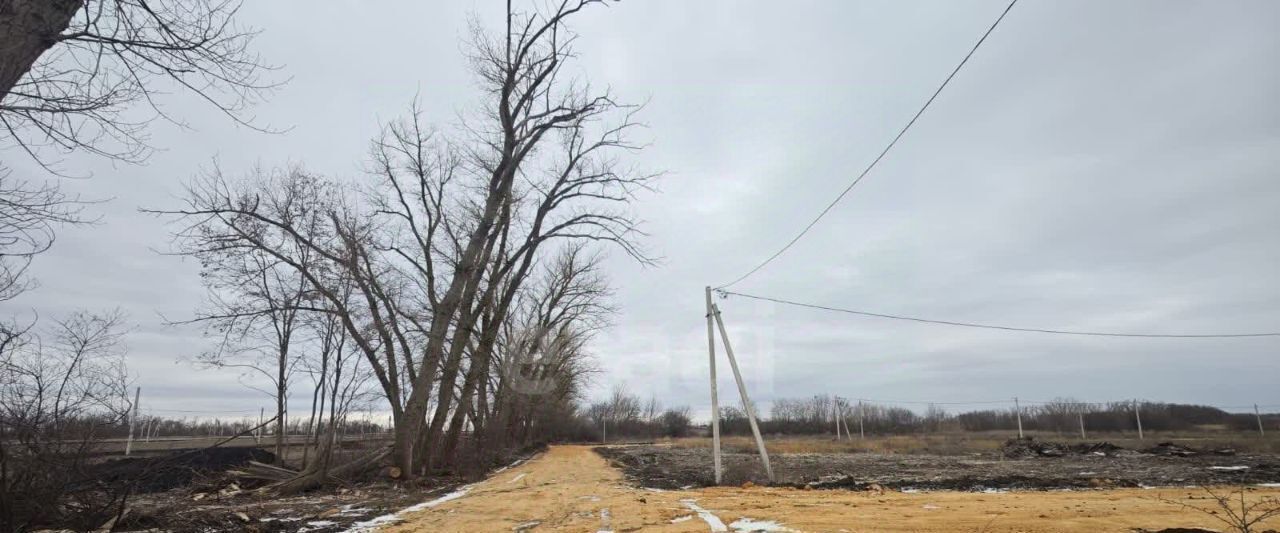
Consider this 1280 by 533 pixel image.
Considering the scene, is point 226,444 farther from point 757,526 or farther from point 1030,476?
point 1030,476

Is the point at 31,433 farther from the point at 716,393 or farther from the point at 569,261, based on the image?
the point at 569,261

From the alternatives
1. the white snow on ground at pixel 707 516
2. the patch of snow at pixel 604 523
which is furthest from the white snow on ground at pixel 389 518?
the white snow on ground at pixel 707 516

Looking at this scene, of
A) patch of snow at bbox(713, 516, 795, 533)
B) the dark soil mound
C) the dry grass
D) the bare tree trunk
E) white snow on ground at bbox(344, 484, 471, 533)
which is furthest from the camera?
the dry grass

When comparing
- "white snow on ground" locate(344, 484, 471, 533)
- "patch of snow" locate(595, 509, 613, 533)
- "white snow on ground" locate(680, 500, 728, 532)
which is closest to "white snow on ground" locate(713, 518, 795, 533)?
"white snow on ground" locate(680, 500, 728, 532)

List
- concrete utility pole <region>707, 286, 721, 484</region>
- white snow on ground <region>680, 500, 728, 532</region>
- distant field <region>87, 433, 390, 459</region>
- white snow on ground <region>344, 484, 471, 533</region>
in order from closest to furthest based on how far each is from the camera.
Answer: white snow on ground <region>680, 500, 728, 532</region> < white snow on ground <region>344, 484, 471, 533</region> < concrete utility pole <region>707, 286, 721, 484</region> < distant field <region>87, 433, 390, 459</region>

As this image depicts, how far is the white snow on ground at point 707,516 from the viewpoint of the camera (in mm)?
7973

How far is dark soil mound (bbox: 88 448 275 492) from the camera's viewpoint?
735 cm

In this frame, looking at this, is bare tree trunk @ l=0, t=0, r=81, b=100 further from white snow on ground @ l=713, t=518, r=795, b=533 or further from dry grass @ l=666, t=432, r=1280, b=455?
dry grass @ l=666, t=432, r=1280, b=455

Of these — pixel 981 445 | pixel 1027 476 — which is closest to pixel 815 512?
pixel 1027 476

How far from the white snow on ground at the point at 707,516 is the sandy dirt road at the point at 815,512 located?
1cm

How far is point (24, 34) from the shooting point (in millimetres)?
4488

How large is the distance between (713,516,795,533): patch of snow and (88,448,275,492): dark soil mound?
6.60 meters

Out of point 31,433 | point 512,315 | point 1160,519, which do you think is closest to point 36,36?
point 31,433

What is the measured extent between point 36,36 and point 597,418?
81.0m
